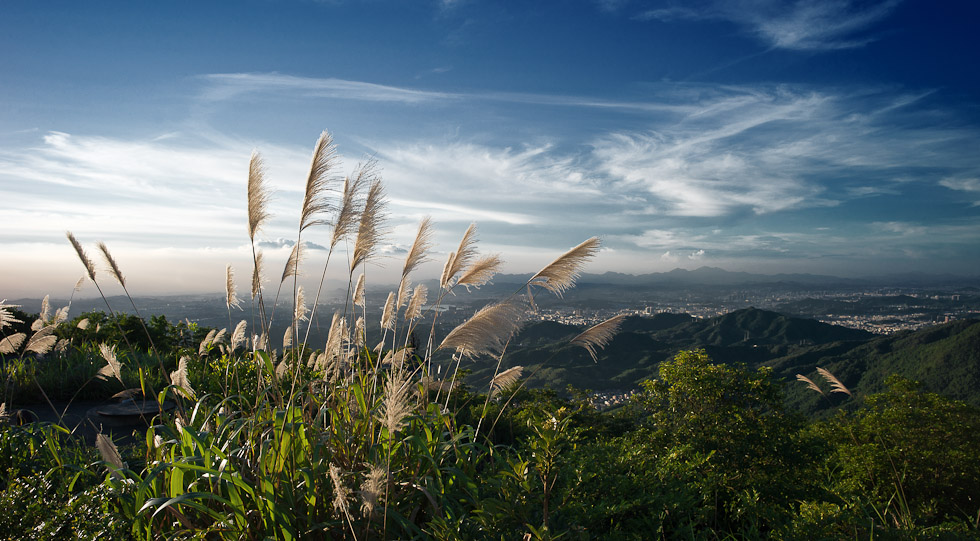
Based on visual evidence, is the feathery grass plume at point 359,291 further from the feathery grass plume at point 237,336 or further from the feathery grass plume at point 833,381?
the feathery grass plume at point 833,381

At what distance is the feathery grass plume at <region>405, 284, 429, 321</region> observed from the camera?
3801mm

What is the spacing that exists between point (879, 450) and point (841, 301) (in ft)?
311

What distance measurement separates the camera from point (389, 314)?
4.02m

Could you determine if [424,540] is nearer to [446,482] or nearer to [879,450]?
[446,482]

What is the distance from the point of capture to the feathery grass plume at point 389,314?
12.9 ft

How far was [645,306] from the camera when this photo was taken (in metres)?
69.4

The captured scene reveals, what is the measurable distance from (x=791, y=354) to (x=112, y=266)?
60.8m

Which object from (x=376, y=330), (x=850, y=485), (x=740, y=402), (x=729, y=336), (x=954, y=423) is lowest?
(x=729, y=336)

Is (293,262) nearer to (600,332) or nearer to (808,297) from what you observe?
(600,332)

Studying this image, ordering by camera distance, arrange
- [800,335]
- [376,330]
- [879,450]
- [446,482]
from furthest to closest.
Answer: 1. [800,335]
2. [879,450]
3. [376,330]
4. [446,482]

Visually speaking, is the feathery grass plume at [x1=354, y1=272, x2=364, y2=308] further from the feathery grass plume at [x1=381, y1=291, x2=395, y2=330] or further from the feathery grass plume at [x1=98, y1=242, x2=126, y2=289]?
the feathery grass plume at [x1=98, y1=242, x2=126, y2=289]

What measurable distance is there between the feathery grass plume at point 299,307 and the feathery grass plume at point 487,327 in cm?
163

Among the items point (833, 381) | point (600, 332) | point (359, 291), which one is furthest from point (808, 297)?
point (359, 291)

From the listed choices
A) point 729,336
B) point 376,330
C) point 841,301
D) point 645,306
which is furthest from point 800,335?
point 376,330
